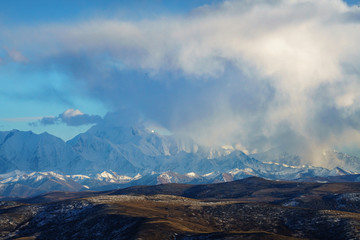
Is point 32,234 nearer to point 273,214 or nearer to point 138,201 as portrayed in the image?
point 138,201

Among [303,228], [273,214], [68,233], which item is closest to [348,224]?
[303,228]

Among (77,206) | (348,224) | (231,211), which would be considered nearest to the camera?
(348,224)

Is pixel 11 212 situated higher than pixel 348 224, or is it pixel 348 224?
pixel 11 212

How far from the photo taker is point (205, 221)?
15888 cm

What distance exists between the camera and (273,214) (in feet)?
535

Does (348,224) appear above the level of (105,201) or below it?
below

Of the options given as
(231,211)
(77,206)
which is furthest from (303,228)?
(77,206)

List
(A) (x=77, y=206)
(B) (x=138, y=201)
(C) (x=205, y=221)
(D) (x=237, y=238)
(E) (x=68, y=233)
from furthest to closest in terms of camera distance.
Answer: (B) (x=138, y=201) → (A) (x=77, y=206) → (C) (x=205, y=221) → (E) (x=68, y=233) → (D) (x=237, y=238)

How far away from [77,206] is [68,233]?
34.2 metres

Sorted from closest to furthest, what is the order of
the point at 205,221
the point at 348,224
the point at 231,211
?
the point at 348,224, the point at 205,221, the point at 231,211

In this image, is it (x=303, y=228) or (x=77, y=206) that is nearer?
(x=303, y=228)

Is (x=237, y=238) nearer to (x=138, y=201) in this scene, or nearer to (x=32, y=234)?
(x=32, y=234)

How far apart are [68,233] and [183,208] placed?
49.0m

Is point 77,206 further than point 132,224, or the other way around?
point 77,206
